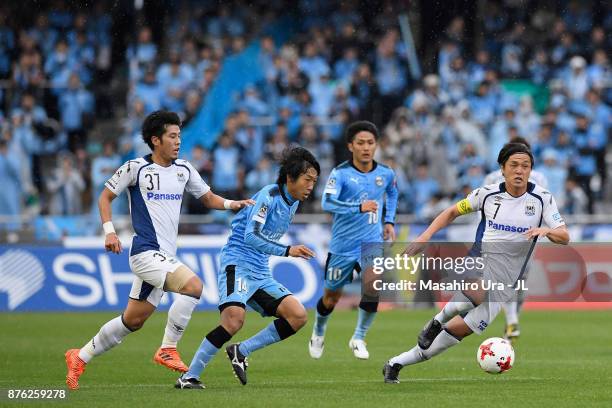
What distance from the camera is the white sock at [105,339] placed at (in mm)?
10594

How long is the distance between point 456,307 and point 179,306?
2.49 m

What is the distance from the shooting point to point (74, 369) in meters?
10.6

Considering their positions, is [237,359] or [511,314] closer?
[237,359]

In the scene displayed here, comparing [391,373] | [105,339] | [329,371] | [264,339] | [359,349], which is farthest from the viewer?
[359,349]

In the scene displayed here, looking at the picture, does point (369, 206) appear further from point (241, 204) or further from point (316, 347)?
point (241, 204)

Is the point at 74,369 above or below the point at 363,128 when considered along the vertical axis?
below

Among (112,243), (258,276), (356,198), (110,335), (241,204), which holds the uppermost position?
(356,198)

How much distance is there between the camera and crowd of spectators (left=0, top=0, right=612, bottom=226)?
2417cm

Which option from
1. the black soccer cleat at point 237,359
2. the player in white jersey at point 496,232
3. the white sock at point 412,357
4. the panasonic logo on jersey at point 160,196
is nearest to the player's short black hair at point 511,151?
the player in white jersey at point 496,232

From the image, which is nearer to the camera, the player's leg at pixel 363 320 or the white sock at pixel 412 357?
the white sock at pixel 412 357

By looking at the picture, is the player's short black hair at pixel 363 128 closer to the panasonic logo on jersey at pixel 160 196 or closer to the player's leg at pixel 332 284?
the player's leg at pixel 332 284

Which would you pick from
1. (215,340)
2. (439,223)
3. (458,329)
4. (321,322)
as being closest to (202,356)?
(215,340)

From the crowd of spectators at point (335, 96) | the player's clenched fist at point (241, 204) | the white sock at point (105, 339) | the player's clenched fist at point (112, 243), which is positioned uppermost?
the crowd of spectators at point (335, 96)

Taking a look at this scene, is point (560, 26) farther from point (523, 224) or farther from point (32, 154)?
point (523, 224)
